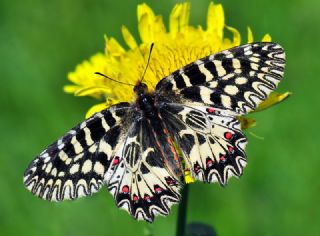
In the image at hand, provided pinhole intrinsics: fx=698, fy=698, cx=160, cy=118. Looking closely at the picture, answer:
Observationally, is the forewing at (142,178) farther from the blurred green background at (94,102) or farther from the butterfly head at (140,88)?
the blurred green background at (94,102)

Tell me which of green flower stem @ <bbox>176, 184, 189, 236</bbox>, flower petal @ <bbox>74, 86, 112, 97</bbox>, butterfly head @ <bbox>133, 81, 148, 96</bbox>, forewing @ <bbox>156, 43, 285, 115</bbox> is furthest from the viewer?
flower petal @ <bbox>74, 86, 112, 97</bbox>

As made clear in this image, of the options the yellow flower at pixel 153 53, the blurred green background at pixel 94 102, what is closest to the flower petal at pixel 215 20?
the yellow flower at pixel 153 53

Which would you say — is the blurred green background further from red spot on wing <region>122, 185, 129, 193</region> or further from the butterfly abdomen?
the butterfly abdomen

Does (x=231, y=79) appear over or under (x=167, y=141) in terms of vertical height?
over

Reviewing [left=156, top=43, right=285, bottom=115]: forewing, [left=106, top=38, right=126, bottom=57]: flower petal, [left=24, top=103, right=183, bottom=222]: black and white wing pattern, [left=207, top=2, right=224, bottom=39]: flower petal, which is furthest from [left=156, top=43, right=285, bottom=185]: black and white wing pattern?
[left=207, top=2, right=224, bottom=39]: flower petal

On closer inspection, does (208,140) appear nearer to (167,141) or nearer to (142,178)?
(167,141)

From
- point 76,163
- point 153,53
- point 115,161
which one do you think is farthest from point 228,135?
point 153,53
